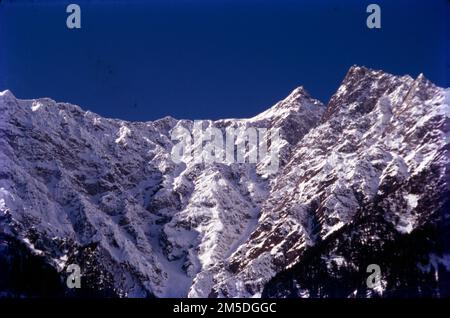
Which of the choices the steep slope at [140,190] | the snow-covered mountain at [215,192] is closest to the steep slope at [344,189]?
the snow-covered mountain at [215,192]

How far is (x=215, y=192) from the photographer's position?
162375mm

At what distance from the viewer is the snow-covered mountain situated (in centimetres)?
10569

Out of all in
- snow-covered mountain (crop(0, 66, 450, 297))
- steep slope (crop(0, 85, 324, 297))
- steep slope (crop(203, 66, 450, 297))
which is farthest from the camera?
steep slope (crop(0, 85, 324, 297))

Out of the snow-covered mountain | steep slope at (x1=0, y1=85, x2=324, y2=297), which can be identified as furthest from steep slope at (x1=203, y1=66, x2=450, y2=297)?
steep slope at (x1=0, y1=85, x2=324, y2=297)

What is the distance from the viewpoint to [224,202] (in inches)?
6476

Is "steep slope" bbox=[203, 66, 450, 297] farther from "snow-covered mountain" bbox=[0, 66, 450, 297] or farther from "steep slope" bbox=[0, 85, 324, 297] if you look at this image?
"steep slope" bbox=[0, 85, 324, 297]

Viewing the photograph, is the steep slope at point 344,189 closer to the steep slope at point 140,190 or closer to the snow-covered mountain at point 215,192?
the snow-covered mountain at point 215,192

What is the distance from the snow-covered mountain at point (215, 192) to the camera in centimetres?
10569

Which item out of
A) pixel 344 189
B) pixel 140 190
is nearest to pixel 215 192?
pixel 140 190

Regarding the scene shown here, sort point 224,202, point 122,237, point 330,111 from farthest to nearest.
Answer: point 330,111 < point 224,202 < point 122,237

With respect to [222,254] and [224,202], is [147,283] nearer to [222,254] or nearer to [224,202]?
[222,254]

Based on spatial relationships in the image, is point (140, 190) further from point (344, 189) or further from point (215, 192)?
point (344, 189)
